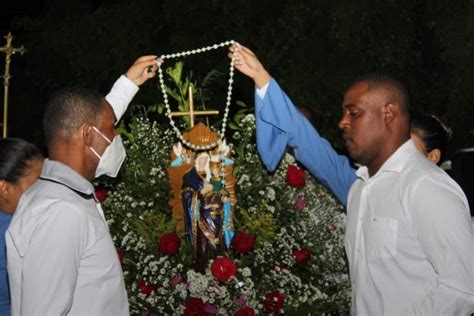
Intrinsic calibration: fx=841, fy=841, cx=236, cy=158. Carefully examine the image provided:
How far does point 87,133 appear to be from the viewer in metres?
3.56

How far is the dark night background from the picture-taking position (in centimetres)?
1010

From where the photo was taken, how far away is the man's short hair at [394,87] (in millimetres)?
3951

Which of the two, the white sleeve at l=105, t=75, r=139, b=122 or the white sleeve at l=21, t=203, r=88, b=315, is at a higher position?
the white sleeve at l=105, t=75, r=139, b=122

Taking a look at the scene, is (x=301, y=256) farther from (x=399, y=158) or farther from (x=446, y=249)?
(x=446, y=249)

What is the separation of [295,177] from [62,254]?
89.6 inches

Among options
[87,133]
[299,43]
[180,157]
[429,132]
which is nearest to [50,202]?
[87,133]

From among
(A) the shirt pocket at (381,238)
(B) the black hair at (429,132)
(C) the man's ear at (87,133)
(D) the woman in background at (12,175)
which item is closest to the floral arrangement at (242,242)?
(B) the black hair at (429,132)

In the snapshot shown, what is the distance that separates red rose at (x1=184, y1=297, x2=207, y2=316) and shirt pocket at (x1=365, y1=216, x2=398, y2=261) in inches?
52.4

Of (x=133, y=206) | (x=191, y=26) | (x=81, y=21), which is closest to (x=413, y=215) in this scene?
(x=133, y=206)

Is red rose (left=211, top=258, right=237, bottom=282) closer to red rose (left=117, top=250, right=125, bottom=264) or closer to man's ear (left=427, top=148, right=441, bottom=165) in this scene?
red rose (left=117, top=250, right=125, bottom=264)

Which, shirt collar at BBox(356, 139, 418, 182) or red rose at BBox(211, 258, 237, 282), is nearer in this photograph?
shirt collar at BBox(356, 139, 418, 182)

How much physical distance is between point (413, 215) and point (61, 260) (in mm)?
1476

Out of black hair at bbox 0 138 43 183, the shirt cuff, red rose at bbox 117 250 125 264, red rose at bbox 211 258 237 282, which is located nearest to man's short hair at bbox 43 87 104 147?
black hair at bbox 0 138 43 183

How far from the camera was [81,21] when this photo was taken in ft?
40.2
